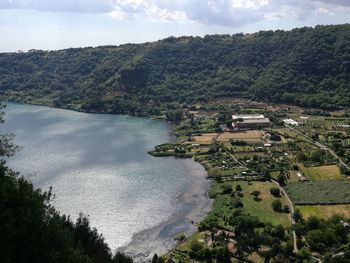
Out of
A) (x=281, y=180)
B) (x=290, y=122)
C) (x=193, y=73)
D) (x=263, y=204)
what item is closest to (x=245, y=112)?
(x=290, y=122)

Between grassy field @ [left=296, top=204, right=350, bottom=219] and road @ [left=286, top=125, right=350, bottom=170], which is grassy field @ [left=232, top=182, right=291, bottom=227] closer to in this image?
grassy field @ [left=296, top=204, right=350, bottom=219]

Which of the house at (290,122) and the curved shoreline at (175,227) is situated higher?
the house at (290,122)

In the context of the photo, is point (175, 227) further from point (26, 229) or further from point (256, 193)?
point (26, 229)

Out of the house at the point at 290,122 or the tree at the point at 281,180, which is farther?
the house at the point at 290,122

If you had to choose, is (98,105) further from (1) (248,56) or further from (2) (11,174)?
(2) (11,174)

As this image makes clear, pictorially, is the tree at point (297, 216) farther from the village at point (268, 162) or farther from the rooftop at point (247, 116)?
the rooftop at point (247, 116)

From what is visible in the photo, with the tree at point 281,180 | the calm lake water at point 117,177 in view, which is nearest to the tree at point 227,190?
the calm lake water at point 117,177
